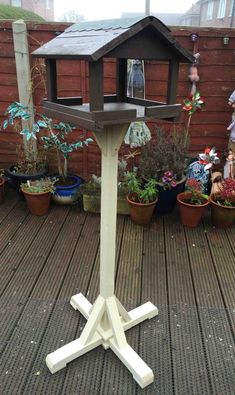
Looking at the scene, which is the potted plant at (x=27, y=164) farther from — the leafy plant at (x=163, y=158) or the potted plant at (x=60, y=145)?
the leafy plant at (x=163, y=158)

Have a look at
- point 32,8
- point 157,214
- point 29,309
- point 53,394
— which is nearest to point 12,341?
point 29,309

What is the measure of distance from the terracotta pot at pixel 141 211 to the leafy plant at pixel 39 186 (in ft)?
2.46

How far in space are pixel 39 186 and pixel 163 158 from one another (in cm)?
119

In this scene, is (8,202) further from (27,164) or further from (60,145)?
(60,145)

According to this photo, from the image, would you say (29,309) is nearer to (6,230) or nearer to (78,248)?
(78,248)

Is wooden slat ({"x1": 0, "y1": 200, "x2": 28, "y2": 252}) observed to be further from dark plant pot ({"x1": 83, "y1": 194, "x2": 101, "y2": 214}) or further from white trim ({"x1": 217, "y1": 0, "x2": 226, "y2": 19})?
white trim ({"x1": 217, "y1": 0, "x2": 226, "y2": 19})

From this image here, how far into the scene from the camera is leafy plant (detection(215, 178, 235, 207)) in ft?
9.40

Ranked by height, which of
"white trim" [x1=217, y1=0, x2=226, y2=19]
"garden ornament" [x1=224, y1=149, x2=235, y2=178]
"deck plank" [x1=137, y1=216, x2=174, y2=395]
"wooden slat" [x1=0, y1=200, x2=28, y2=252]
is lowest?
"deck plank" [x1=137, y1=216, x2=174, y2=395]

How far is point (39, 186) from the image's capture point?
304cm

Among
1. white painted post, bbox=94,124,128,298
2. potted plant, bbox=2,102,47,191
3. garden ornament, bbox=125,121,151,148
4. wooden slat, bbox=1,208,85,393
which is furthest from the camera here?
potted plant, bbox=2,102,47,191

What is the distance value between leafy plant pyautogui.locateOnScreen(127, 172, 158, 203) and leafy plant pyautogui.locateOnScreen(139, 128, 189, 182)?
0.43 ft

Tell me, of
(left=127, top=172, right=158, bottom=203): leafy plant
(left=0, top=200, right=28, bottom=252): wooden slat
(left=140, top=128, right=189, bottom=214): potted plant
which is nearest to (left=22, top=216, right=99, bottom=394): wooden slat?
(left=127, top=172, right=158, bottom=203): leafy plant

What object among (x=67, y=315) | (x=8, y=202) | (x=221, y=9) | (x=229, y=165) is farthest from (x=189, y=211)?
(x=221, y=9)

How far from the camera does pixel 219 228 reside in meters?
2.93
